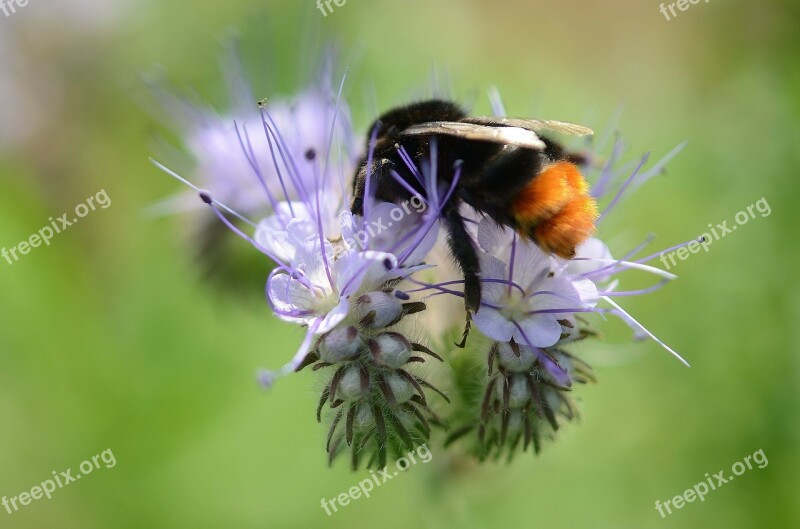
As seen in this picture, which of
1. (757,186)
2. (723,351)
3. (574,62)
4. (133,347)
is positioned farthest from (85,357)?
(574,62)

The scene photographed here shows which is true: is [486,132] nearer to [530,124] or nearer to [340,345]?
[530,124]

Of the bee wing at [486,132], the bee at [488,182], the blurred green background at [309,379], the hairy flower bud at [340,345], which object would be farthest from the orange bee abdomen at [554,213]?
the blurred green background at [309,379]

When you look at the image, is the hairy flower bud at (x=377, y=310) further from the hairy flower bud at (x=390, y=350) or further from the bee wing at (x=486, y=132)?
the bee wing at (x=486, y=132)

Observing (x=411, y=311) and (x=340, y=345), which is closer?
(x=340, y=345)

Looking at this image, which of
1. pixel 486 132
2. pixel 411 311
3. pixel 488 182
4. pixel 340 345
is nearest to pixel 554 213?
pixel 488 182

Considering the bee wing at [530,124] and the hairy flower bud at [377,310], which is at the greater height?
the bee wing at [530,124]

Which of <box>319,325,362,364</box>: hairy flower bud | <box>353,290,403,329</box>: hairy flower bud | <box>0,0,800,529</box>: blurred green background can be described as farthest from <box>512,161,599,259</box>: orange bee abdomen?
<box>0,0,800,529</box>: blurred green background
